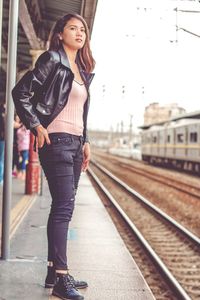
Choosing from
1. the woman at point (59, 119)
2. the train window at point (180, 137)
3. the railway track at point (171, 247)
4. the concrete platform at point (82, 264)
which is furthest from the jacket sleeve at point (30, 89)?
the train window at point (180, 137)

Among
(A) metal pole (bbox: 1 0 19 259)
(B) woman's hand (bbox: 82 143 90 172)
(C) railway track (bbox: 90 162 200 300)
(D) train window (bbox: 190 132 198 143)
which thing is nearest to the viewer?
(B) woman's hand (bbox: 82 143 90 172)

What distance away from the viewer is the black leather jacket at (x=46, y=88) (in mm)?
3350

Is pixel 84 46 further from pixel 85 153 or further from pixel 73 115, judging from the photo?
pixel 85 153

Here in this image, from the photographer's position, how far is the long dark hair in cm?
351

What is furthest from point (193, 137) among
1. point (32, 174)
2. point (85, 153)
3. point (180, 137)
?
point (85, 153)

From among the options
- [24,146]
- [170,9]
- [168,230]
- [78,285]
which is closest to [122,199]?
[24,146]

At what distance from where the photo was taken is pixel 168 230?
9.44 m

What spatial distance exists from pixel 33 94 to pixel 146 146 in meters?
40.8

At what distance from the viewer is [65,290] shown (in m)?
3.38

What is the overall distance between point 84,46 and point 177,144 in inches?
1095

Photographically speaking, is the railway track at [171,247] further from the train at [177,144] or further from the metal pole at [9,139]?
the train at [177,144]

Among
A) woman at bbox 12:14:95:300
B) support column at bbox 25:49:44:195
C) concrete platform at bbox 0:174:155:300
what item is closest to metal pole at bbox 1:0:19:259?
concrete platform at bbox 0:174:155:300

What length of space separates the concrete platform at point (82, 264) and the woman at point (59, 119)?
270 mm

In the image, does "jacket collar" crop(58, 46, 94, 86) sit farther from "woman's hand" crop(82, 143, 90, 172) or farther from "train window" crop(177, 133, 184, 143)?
"train window" crop(177, 133, 184, 143)
